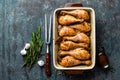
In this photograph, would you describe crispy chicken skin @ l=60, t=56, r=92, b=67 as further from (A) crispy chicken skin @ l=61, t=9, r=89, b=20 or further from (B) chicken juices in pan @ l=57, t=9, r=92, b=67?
(A) crispy chicken skin @ l=61, t=9, r=89, b=20

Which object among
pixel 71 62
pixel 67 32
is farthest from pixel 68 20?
pixel 71 62

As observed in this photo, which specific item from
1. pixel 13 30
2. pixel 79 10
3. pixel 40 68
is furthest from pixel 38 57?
pixel 79 10

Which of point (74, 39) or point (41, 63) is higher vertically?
point (74, 39)

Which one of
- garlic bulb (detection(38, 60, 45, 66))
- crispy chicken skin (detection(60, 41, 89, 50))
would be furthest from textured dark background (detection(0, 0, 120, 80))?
crispy chicken skin (detection(60, 41, 89, 50))

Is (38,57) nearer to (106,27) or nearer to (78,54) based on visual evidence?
(78,54)

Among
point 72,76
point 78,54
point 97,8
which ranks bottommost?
point 72,76

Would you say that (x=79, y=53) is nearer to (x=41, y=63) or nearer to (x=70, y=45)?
(x=70, y=45)
